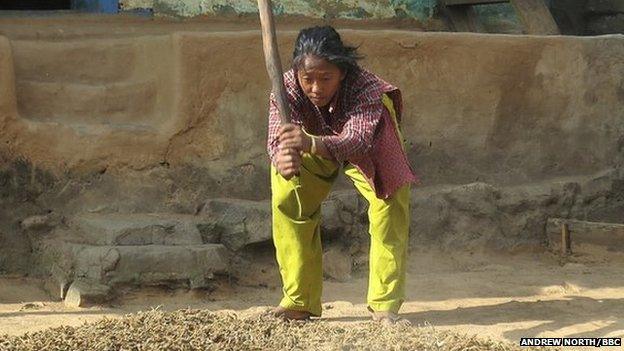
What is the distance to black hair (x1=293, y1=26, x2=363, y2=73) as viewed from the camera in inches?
186

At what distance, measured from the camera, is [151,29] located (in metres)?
7.09

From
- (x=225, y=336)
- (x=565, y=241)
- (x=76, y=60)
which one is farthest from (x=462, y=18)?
(x=225, y=336)

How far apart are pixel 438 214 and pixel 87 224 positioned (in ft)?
6.59

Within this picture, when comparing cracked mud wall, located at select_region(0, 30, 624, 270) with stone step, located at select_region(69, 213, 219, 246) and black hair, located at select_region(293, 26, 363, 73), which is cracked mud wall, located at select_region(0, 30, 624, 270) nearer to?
stone step, located at select_region(69, 213, 219, 246)

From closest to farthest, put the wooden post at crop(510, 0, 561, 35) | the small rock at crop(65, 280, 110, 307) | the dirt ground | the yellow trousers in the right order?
the yellow trousers < the dirt ground < the small rock at crop(65, 280, 110, 307) < the wooden post at crop(510, 0, 561, 35)

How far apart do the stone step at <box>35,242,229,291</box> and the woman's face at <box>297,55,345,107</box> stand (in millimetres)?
1382

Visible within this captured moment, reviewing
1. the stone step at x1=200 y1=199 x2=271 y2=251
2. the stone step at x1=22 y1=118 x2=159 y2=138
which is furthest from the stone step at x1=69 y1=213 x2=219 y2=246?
the stone step at x1=22 y1=118 x2=159 y2=138

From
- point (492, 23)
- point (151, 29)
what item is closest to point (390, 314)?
point (151, 29)

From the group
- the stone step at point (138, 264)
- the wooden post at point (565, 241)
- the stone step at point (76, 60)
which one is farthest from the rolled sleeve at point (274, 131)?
the wooden post at point (565, 241)

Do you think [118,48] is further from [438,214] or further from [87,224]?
[438,214]

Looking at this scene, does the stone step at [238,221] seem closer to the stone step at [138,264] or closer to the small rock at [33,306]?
the stone step at [138,264]

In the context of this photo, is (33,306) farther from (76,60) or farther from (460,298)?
(460,298)

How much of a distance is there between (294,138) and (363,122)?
0.38 m

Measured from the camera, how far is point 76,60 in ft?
21.7
